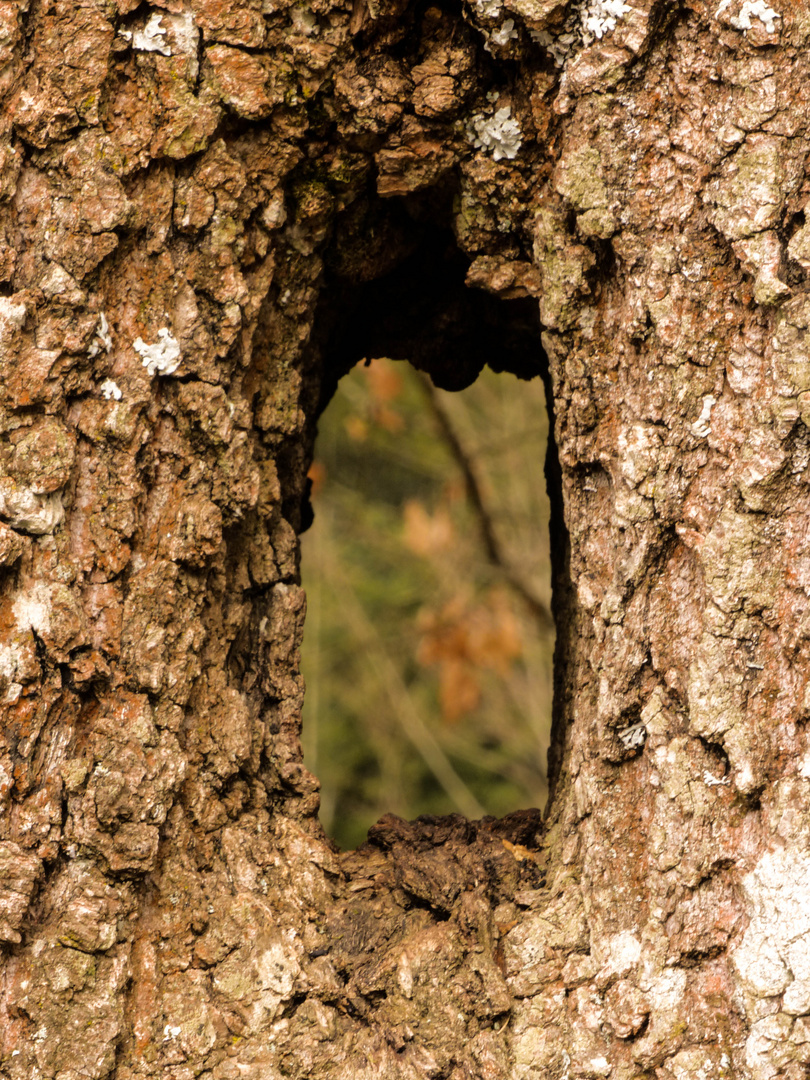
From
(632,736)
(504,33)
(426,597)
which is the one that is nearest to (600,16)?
(504,33)

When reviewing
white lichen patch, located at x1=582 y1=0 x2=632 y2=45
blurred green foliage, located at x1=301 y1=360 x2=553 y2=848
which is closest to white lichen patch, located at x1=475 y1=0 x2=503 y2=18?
white lichen patch, located at x1=582 y1=0 x2=632 y2=45

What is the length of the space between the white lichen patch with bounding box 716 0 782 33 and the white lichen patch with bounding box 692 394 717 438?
48 centimetres

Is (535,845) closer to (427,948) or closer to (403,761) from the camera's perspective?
(427,948)

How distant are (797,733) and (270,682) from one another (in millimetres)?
842

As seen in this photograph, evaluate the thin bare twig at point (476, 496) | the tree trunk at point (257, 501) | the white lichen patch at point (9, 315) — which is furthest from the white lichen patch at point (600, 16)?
the thin bare twig at point (476, 496)

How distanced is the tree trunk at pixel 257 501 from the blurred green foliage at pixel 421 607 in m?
3.19

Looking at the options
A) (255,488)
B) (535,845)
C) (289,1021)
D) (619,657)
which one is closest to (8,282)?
(255,488)

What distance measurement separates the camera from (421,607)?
6895 mm

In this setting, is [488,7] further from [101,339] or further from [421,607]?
[421,607]

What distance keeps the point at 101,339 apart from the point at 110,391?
0.24ft

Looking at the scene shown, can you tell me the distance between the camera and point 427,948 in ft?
4.55

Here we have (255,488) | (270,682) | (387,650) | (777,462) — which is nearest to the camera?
(777,462)

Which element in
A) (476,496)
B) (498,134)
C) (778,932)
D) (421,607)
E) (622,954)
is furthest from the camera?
(421,607)

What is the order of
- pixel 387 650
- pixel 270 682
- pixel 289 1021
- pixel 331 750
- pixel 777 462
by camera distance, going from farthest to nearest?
pixel 331 750 → pixel 387 650 → pixel 270 682 → pixel 289 1021 → pixel 777 462
